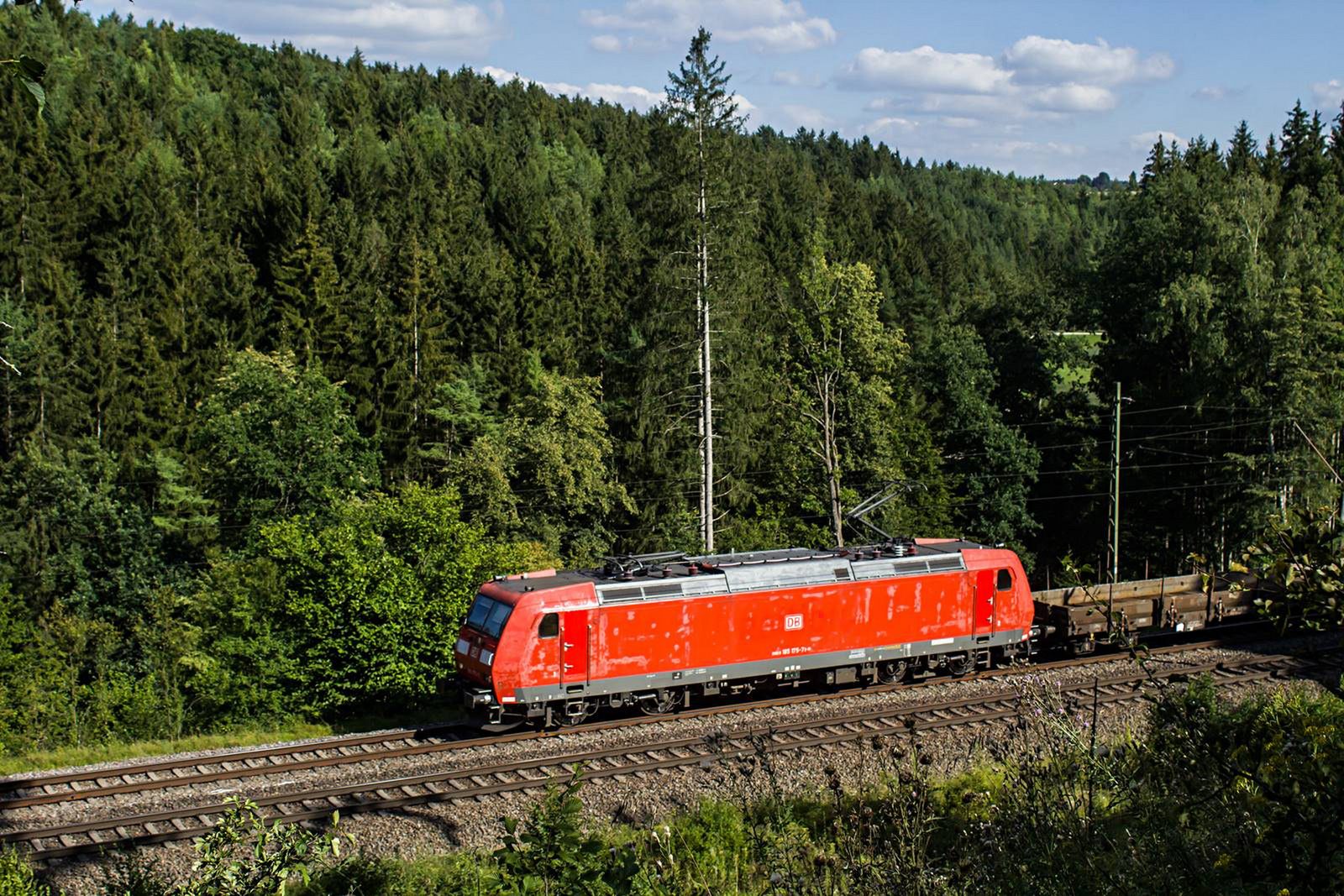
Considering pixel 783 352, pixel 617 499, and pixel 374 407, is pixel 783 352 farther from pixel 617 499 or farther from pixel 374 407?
pixel 374 407

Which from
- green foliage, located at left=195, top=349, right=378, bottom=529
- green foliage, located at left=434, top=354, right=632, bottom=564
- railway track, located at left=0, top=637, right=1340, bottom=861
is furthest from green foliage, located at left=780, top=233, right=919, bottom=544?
railway track, located at left=0, top=637, right=1340, bottom=861

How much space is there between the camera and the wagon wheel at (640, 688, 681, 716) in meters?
20.5

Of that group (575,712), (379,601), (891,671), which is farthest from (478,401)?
(575,712)

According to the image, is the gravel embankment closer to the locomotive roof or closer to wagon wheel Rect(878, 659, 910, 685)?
wagon wheel Rect(878, 659, 910, 685)

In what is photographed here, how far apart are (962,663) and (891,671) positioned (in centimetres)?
186

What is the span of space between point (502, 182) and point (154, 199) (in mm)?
31849

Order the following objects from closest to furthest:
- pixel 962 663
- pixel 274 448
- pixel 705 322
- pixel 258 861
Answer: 1. pixel 258 861
2. pixel 962 663
3. pixel 705 322
4. pixel 274 448

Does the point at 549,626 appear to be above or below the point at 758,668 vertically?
above

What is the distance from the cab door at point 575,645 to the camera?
62.7 feet

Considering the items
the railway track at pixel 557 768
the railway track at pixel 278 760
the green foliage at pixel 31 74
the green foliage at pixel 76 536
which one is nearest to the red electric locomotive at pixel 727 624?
the railway track at pixel 278 760

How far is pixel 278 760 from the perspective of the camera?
17828 mm

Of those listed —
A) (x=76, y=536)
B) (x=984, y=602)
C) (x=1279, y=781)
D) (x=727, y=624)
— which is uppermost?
(x=1279, y=781)

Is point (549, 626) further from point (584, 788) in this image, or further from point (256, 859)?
point (256, 859)

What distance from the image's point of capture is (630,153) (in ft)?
339
